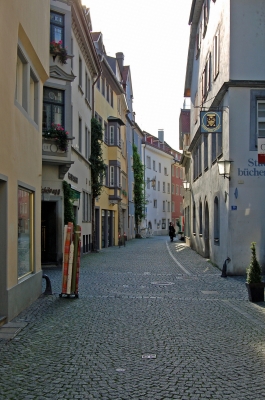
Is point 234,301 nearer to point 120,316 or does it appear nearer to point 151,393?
point 120,316

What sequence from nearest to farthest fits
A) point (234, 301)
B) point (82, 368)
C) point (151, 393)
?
point (151, 393) < point (82, 368) < point (234, 301)

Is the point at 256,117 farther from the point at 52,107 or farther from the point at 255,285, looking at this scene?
the point at 52,107

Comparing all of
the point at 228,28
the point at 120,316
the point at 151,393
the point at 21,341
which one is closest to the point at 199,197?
the point at 228,28

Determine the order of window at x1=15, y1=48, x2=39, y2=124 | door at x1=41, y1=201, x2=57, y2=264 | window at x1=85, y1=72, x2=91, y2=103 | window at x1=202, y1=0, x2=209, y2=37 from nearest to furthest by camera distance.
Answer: window at x1=15, y1=48, x2=39, y2=124 < door at x1=41, y1=201, x2=57, y2=264 < window at x1=202, y1=0, x2=209, y2=37 < window at x1=85, y1=72, x2=91, y2=103

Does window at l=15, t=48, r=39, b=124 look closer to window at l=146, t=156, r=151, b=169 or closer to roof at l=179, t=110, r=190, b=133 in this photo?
roof at l=179, t=110, r=190, b=133

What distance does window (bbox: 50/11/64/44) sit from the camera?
66.3ft

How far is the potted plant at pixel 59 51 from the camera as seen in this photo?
1931 centimetres

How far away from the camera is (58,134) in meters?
19.0

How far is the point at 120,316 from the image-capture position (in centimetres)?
970

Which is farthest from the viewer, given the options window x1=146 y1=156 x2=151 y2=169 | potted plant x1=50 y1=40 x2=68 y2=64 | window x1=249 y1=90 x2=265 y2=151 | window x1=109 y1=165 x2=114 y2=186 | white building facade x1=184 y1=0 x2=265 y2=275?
window x1=146 y1=156 x2=151 y2=169

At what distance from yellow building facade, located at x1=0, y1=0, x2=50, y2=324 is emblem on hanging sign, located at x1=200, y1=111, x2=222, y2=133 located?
250 inches

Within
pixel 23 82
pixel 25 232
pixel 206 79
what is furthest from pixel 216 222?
pixel 23 82

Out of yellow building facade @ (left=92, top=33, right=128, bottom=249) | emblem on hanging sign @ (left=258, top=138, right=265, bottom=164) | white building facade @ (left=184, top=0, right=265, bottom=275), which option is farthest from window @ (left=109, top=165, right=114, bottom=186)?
emblem on hanging sign @ (left=258, top=138, right=265, bottom=164)

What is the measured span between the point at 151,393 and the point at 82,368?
1.24m
